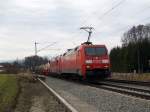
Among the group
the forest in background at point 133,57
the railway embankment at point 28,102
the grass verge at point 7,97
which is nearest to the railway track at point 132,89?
the railway embankment at point 28,102

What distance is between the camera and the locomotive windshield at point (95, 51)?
1302 inches

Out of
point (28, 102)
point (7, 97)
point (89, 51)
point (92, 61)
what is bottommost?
point (28, 102)

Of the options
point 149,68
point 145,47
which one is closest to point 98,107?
point 149,68

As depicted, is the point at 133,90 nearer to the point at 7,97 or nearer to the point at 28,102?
the point at 28,102

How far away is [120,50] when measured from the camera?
111438 millimetres

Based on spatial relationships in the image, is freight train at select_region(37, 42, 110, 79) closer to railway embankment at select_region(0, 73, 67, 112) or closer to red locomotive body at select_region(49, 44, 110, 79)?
red locomotive body at select_region(49, 44, 110, 79)

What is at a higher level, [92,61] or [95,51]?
[95,51]

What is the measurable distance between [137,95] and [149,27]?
347 feet

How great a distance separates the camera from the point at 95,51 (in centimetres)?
3331

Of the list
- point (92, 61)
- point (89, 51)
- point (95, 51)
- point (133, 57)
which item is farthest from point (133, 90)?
point (133, 57)

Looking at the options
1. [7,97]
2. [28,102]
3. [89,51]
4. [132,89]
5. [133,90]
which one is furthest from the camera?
[89,51]

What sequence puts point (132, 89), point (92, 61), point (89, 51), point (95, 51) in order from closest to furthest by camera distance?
point (132, 89) < point (92, 61) < point (89, 51) < point (95, 51)

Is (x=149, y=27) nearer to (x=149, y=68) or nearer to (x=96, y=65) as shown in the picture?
(x=149, y=68)

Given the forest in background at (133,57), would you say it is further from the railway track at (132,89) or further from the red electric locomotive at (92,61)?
the railway track at (132,89)
